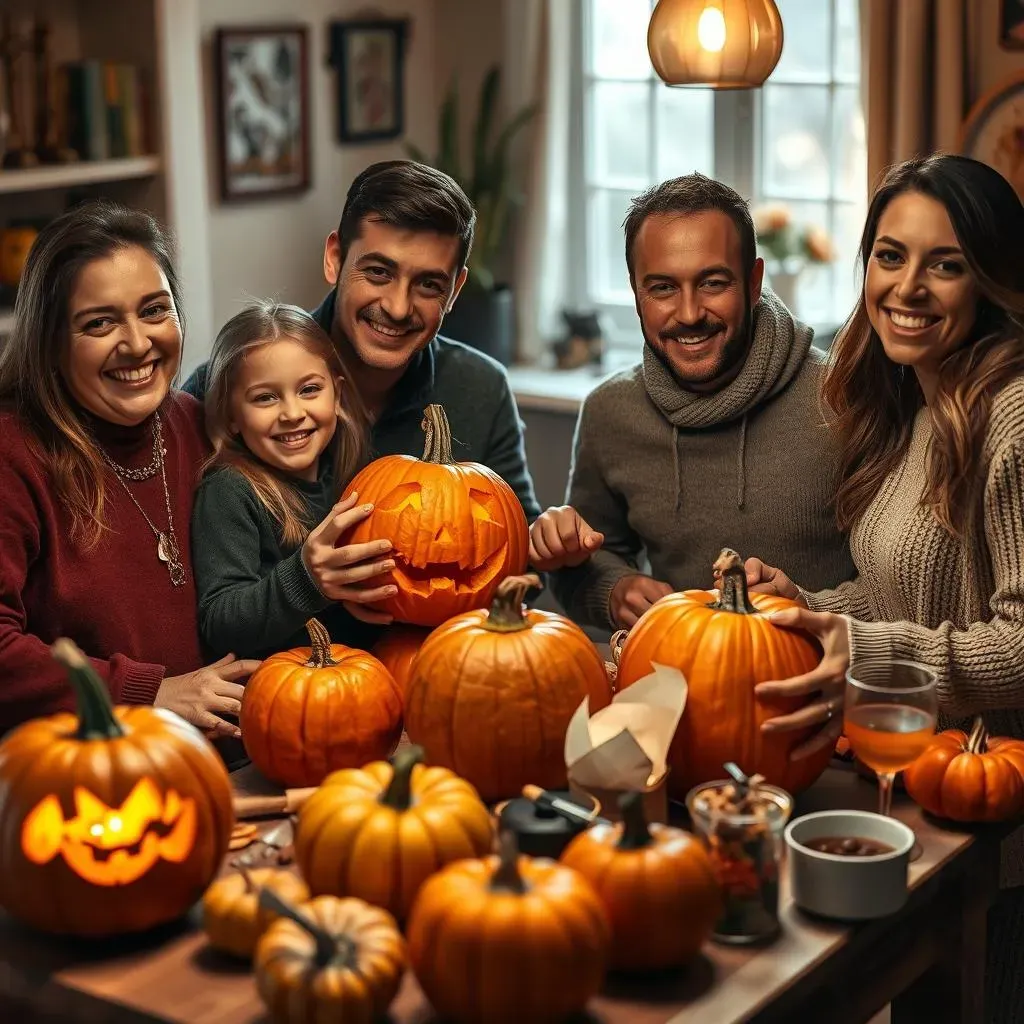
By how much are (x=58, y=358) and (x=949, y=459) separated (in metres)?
1.21

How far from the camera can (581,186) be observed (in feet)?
16.1

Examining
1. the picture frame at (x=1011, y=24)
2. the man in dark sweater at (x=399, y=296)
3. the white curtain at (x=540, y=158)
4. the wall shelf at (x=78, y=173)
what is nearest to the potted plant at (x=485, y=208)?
the white curtain at (x=540, y=158)

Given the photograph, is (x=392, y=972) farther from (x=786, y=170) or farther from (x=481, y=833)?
(x=786, y=170)

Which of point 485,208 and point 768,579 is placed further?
point 485,208

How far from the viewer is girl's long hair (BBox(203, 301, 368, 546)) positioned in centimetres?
216

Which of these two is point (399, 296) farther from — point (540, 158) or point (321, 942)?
point (540, 158)

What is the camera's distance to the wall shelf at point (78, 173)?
11.9 ft

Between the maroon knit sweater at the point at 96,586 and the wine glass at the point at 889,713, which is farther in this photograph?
the maroon knit sweater at the point at 96,586

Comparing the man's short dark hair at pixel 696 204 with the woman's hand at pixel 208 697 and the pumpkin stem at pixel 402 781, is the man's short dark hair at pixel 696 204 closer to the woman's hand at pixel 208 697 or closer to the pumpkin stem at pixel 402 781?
the woman's hand at pixel 208 697

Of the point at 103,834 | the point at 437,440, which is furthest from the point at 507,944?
the point at 437,440

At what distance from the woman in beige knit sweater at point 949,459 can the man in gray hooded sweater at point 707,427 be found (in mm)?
213

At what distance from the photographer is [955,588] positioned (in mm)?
2043

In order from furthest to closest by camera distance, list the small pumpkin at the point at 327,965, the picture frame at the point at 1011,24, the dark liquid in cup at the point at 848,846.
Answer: the picture frame at the point at 1011,24 → the dark liquid in cup at the point at 848,846 → the small pumpkin at the point at 327,965

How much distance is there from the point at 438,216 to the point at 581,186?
8.69ft
